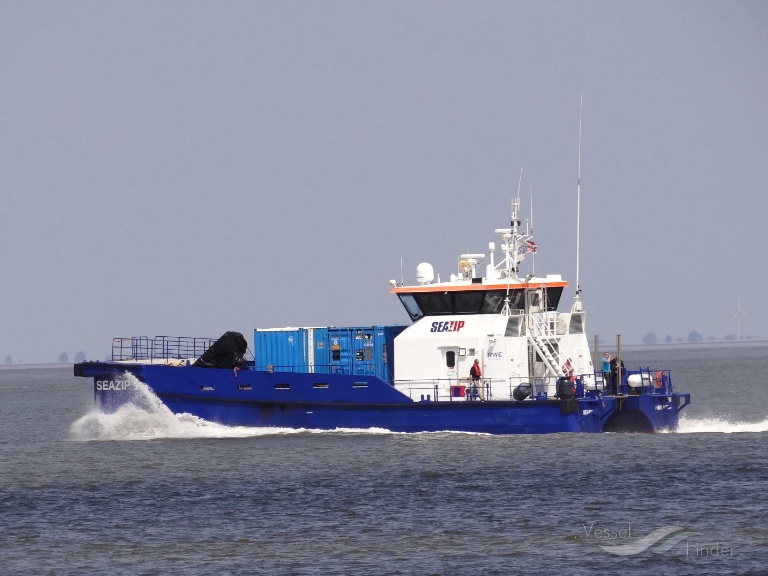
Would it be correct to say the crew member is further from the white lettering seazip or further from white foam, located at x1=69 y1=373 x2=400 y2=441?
the white lettering seazip

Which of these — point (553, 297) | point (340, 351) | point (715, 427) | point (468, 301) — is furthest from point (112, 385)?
point (715, 427)

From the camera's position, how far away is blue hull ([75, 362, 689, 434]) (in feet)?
110

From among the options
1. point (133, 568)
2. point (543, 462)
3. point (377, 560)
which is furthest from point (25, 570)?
point (543, 462)

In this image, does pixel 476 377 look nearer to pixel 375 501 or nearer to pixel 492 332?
pixel 492 332

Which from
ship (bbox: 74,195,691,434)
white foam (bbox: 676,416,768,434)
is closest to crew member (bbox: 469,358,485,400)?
ship (bbox: 74,195,691,434)

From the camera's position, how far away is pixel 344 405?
3403 centimetres

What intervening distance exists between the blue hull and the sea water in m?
0.41

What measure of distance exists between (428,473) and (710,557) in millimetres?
9856

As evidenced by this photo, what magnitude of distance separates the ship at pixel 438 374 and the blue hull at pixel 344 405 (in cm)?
3

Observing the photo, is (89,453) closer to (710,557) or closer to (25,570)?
(25,570)

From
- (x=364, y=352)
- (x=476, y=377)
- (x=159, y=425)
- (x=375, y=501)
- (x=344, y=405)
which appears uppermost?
(x=364, y=352)

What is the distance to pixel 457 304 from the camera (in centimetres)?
3506

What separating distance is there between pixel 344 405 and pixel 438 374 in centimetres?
259

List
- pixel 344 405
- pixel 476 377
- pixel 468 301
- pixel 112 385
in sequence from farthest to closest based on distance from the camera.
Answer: pixel 112 385, pixel 468 301, pixel 344 405, pixel 476 377
